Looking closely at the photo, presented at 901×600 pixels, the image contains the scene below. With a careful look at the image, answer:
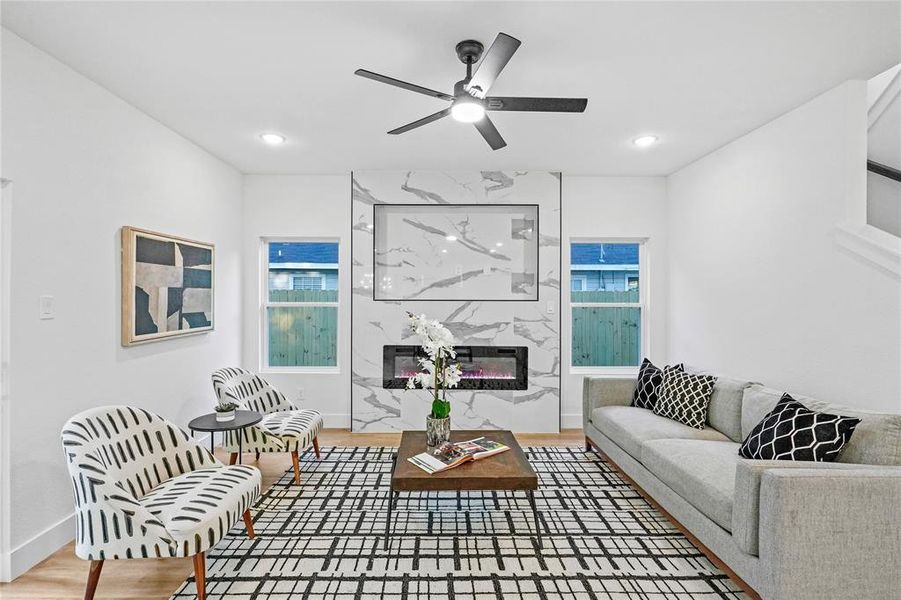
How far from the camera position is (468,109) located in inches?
93.6

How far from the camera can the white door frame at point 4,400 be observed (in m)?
2.28

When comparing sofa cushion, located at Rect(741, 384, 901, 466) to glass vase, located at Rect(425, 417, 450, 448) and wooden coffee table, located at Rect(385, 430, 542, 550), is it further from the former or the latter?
glass vase, located at Rect(425, 417, 450, 448)

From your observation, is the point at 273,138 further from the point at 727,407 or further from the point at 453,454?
the point at 727,407

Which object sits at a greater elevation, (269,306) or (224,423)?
(269,306)

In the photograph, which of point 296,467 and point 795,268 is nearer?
point 795,268

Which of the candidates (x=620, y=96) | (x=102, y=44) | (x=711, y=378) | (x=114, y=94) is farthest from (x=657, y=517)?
(x=114, y=94)

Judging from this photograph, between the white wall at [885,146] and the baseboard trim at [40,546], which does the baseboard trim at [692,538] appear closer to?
the white wall at [885,146]

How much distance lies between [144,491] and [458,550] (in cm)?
163

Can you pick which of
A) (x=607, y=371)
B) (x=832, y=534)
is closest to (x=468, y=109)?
(x=832, y=534)

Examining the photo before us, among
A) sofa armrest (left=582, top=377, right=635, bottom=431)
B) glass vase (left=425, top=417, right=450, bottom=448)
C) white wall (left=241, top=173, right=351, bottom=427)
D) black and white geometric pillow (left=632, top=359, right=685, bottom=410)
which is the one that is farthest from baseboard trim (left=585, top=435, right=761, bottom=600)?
white wall (left=241, top=173, right=351, bottom=427)

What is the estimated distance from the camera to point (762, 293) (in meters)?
3.53

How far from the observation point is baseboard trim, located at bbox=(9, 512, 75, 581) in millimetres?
2328

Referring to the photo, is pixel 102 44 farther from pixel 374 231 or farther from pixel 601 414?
pixel 601 414

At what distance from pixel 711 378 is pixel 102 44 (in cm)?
430
